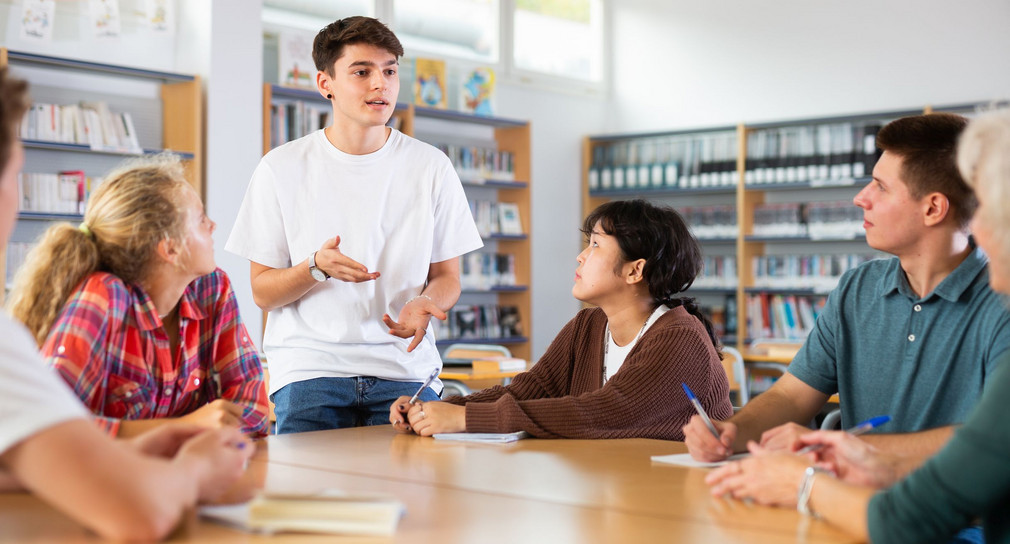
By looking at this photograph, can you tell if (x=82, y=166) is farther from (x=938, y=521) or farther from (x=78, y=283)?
(x=938, y=521)

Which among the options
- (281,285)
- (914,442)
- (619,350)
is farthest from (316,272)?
(914,442)

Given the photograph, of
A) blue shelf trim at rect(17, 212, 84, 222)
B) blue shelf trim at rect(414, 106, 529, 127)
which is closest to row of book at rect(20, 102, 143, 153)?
blue shelf trim at rect(17, 212, 84, 222)

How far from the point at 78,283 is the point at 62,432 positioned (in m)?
0.74

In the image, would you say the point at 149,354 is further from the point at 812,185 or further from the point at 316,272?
the point at 812,185

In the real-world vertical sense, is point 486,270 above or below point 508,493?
above

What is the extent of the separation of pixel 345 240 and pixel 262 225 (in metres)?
0.21

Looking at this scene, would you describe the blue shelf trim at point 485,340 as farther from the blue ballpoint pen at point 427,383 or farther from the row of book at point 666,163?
the blue ballpoint pen at point 427,383

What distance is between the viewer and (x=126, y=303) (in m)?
1.84

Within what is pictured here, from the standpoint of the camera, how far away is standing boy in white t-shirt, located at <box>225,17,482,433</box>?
2418 millimetres

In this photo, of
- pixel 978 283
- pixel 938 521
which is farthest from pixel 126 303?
pixel 978 283

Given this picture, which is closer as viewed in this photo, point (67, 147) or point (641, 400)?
point (641, 400)

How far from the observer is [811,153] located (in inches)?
274

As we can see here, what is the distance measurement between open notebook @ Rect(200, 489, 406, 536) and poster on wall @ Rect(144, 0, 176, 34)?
4906 millimetres

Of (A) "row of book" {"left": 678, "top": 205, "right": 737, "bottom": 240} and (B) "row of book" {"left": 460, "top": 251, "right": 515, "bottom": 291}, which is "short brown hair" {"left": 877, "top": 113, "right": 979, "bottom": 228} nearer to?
(B) "row of book" {"left": 460, "top": 251, "right": 515, "bottom": 291}
